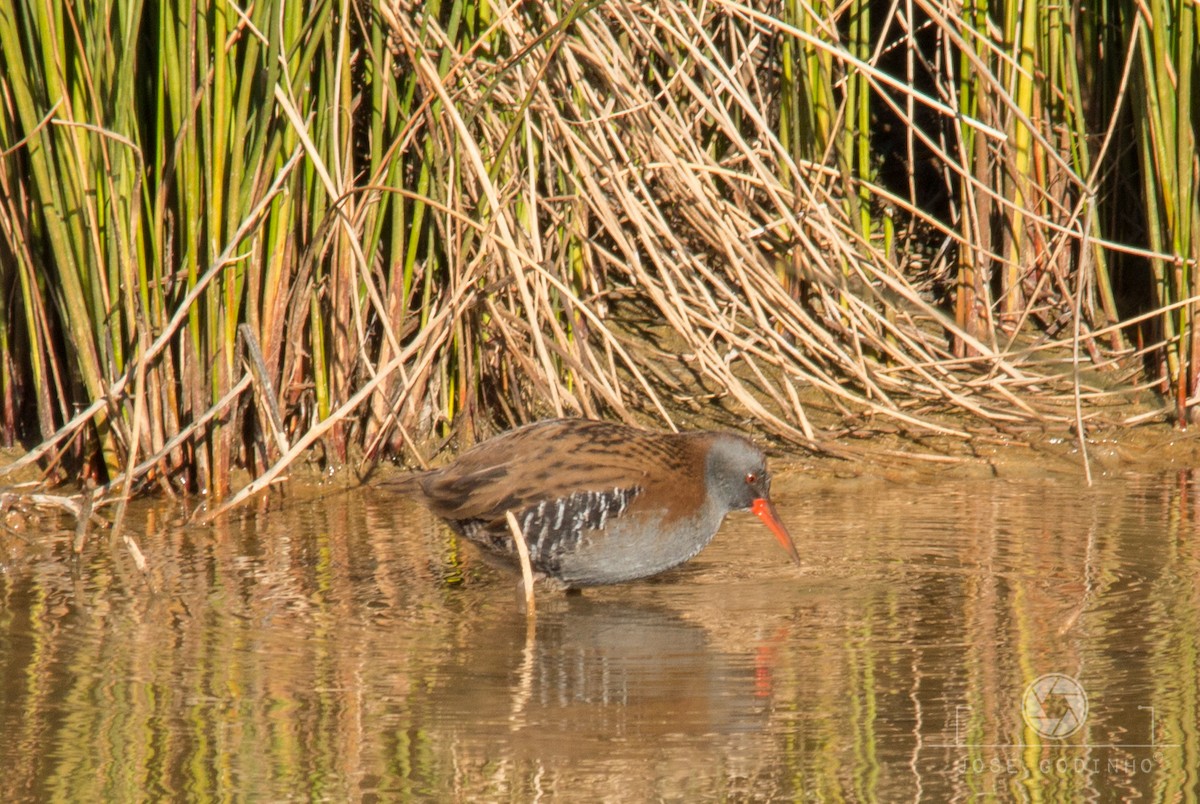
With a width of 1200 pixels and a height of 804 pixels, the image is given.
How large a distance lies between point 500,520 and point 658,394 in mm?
1872

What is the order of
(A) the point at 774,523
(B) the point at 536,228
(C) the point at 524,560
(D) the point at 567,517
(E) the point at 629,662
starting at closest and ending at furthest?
(E) the point at 629,662 < (C) the point at 524,560 < (D) the point at 567,517 < (A) the point at 774,523 < (B) the point at 536,228

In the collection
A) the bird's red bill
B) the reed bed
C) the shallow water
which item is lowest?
the shallow water

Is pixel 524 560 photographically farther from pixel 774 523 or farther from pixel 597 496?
pixel 774 523

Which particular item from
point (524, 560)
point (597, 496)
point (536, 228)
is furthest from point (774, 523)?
point (536, 228)

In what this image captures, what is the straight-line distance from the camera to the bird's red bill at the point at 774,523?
445 centimetres

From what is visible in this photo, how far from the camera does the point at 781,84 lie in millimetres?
6020

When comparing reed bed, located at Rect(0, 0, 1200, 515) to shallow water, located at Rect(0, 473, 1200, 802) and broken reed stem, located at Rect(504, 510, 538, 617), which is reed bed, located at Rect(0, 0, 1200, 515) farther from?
broken reed stem, located at Rect(504, 510, 538, 617)

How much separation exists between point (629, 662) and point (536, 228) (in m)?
1.89

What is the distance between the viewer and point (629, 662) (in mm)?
3781

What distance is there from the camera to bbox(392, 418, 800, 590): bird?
4289 mm

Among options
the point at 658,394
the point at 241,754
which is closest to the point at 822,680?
the point at 241,754

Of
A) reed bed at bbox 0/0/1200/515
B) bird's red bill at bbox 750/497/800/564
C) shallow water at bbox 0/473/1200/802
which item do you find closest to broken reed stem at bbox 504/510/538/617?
shallow water at bbox 0/473/1200/802

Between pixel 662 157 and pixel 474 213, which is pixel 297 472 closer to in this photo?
pixel 474 213

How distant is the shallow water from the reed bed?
492 mm
